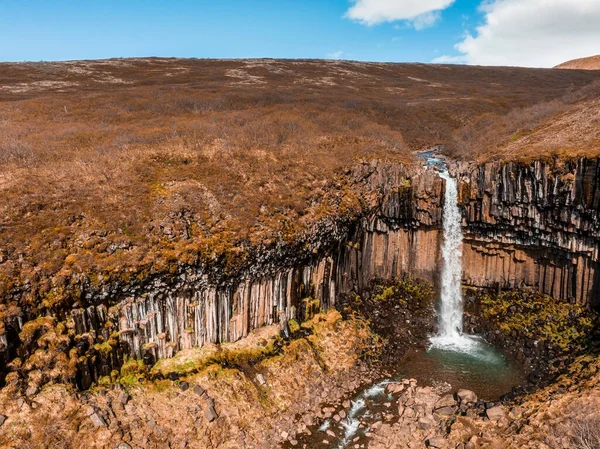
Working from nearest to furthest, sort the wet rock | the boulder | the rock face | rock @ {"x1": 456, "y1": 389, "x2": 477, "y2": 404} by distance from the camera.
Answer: the wet rock < the boulder < the rock face < rock @ {"x1": 456, "y1": 389, "x2": 477, "y2": 404}

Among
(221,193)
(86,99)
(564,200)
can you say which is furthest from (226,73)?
(564,200)

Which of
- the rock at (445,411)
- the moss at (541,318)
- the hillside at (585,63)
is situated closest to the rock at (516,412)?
the rock at (445,411)

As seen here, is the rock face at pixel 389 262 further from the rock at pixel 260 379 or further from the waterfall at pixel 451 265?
the rock at pixel 260 379

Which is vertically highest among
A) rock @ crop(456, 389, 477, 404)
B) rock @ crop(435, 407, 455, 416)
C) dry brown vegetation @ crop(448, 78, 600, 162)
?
dry brown vegetation @ crop(448, 78, 600, 162)

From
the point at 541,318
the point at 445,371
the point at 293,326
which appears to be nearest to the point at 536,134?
the point at 541,318

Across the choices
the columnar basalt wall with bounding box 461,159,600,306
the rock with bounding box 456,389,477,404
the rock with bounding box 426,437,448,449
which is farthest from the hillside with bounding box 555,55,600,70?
the rock with bounding box 426,437,448,449

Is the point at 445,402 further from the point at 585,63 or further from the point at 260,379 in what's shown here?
the point at 585,63

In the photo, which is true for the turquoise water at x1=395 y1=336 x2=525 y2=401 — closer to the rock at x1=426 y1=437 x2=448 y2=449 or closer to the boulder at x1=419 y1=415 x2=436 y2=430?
the boulder at x1=419 y1=415 x2=436 y2=430
